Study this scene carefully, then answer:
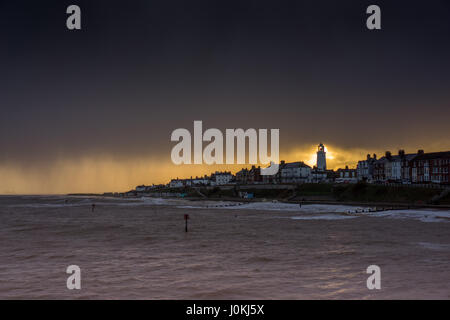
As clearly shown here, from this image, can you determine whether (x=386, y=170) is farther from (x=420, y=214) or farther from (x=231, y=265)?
(x=231, y=265)

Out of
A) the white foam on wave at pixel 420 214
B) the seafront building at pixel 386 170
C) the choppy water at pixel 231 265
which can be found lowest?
the white foam on wave at pixel 420 214

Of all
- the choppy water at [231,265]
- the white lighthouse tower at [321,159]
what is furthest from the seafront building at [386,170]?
the choppy water at [231,265]

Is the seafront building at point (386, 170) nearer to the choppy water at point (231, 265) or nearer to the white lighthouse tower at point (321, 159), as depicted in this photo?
the white lighthouse tower at point (321, 159)

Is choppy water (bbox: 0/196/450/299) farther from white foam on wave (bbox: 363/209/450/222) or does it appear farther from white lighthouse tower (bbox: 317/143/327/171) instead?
white lighthouse tower (bbox: 317/143/327/171)

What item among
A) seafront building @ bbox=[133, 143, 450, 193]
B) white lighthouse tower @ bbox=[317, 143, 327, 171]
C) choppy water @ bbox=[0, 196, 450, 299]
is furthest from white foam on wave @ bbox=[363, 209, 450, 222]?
white lighthouse tower @ bbox=[317, 143, 327, 171]

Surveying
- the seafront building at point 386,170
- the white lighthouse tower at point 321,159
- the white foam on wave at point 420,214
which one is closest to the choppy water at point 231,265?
the white foam on wave at point 420,214

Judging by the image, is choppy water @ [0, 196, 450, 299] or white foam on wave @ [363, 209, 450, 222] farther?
white foam on wave @ [363, 209, 450, 222]

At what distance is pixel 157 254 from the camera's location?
25.2 metres

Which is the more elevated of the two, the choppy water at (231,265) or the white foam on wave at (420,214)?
the choppy water at (231,265)

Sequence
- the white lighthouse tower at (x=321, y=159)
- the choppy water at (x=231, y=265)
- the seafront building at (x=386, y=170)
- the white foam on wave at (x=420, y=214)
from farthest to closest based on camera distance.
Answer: the white lighthouse tower at (x=321, y=159) < the seafront building at (x=386, y=170) < the white foam on wave at (x=420, y=214) < the choppy water at (x=231, y=265)

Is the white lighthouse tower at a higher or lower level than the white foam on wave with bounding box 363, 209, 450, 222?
higher

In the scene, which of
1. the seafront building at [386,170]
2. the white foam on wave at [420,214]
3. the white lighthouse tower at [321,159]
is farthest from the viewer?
the white lighthouse tower at [321,159]

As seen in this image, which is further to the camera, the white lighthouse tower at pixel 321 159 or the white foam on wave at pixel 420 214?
the white lighthouse tower at pixel 321 159
